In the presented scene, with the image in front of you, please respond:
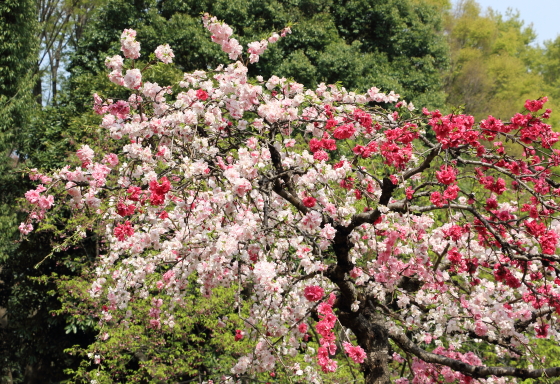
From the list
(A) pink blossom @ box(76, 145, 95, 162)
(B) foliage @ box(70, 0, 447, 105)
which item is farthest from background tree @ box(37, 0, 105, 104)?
(A) pink blossom @ box(76, 145, 95, 162)

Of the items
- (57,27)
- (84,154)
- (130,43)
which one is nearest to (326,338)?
(84,154)

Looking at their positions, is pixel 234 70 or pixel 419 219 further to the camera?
pixel 419 219

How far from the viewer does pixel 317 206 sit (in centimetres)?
349

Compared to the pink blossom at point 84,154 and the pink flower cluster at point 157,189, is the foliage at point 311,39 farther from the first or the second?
the pink flower cluster at point 157,189

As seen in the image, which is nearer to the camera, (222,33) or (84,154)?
(222,33)

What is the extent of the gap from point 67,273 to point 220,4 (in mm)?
8294

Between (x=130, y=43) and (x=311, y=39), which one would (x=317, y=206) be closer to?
(x=130, y=43)

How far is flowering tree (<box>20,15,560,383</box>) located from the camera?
307 centimetres

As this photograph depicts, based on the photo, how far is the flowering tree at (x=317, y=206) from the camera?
3.07 metres

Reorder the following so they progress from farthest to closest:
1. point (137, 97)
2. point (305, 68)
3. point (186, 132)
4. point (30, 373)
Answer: point (305, 68) < point (30, 373) < point (137, 97) < point (186, 132)

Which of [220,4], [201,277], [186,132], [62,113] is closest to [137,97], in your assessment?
[186,132]

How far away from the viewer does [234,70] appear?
3379mm

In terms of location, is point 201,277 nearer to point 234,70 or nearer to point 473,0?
point 234,70

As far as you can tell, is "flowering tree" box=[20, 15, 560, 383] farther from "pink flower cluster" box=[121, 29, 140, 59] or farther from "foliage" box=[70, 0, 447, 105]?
"foliage" box=[70, 0, 447, 105]
